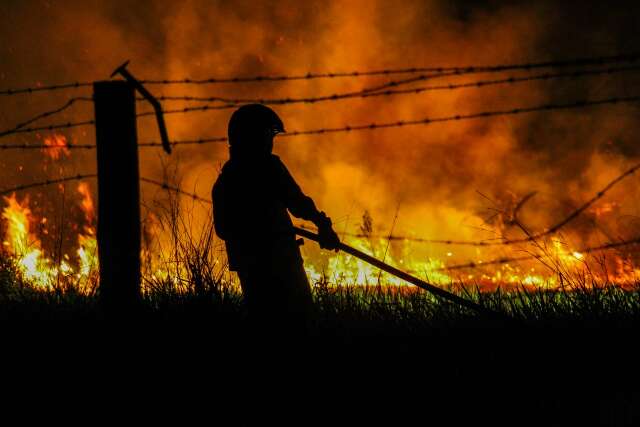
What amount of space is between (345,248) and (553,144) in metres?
15.9

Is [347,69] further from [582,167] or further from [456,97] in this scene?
[582,167]

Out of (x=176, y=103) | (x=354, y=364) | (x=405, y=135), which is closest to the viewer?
(x=354, y=364)

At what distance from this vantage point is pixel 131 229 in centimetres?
351

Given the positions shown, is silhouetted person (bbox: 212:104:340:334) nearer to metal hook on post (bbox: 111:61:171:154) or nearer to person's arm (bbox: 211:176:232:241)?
person's arm (bbox: 211:176:232:241)

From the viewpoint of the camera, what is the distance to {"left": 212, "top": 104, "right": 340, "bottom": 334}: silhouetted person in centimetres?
346

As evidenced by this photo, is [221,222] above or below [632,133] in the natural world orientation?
below

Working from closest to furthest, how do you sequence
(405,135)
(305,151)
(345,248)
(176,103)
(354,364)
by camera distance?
(354,364) < (345,248) < (305,151) < (405,135) < (176,103)

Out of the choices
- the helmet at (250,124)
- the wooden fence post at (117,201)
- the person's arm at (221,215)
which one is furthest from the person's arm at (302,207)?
the wooden fence post at (117,201)

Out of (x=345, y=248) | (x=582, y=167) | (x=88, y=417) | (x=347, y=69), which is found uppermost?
(x=347, y=69)

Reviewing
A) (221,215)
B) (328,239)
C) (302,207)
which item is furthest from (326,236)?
(221,215)

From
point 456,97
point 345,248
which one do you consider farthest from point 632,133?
point 345,248

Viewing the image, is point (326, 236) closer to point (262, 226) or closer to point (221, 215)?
point (262, 226)

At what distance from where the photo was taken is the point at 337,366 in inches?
126

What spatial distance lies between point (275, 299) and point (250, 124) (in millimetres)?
1028
